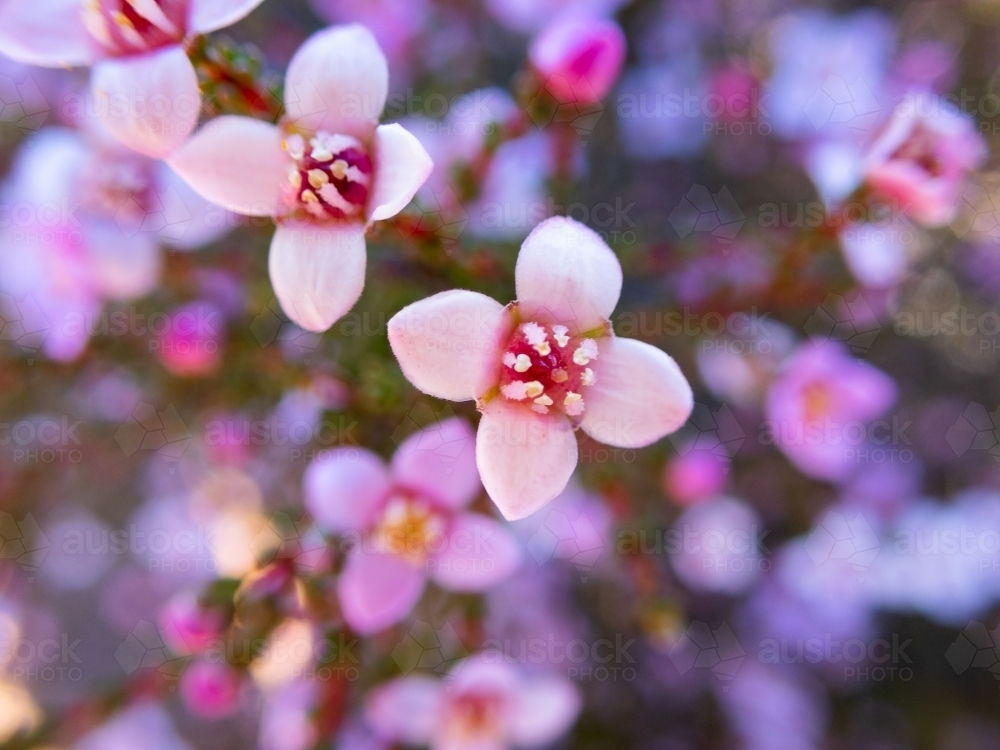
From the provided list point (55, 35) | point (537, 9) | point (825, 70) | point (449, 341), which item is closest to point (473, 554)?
point (449, 341)

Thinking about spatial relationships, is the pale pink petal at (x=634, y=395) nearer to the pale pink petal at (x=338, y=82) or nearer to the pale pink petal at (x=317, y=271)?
the pale pink petal at (x=317, y=271)

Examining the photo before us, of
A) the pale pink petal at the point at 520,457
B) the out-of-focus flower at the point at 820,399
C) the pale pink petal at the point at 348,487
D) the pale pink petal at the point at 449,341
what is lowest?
the out-of-focus flower at the point at 820,399

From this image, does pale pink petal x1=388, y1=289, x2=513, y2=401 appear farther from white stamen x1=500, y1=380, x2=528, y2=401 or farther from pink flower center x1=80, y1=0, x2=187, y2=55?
pink flower center x1=80, y1=0, x2=187, y2=55

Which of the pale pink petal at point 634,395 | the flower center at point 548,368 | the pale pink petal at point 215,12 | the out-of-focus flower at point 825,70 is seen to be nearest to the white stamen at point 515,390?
the flower center at point 548,368

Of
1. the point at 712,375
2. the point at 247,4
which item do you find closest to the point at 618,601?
the point at 712,375

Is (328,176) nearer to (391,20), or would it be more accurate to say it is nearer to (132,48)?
(132,48)

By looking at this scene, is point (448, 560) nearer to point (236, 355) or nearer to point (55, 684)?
point (236, 355)
